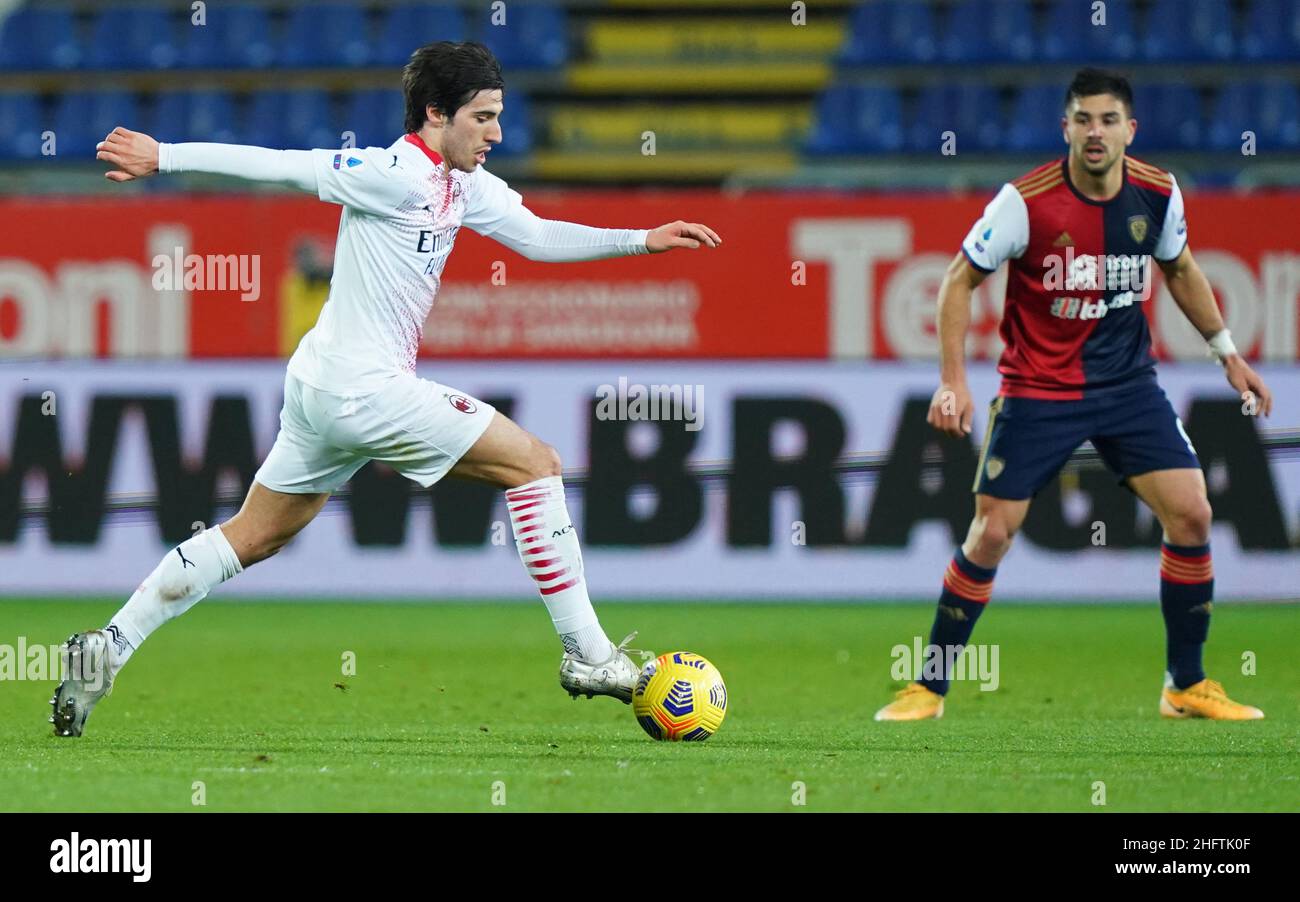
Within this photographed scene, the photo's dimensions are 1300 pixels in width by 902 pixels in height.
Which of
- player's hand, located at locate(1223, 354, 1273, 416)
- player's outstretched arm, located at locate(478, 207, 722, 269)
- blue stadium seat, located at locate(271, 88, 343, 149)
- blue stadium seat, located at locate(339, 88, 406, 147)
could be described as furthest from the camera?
blue stadium seat, located at locate(271, 88, 343, 149)

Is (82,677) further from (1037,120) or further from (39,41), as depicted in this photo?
(39,41)

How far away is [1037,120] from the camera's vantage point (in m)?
14.3

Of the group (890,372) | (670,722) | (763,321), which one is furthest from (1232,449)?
(670,722)

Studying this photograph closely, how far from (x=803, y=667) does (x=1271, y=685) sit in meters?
1.99

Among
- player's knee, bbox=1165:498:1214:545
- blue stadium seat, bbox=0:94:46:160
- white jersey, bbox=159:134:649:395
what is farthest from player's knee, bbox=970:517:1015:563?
blue stadium seat, bbox=0:94:46:160

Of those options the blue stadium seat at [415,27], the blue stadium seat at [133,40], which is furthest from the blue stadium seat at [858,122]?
the blue stadium seat at [133,40]

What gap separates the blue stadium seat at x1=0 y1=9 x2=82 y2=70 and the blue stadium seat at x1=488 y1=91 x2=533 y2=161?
3405 mm

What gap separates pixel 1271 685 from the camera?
834cm

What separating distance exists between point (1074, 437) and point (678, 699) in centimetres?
186

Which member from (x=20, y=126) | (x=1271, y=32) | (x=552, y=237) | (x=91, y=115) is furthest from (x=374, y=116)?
(x=552, y=237)

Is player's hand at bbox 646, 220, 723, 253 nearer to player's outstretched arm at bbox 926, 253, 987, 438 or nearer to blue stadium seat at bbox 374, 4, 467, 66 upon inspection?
player's outstretched arm at bbox 926, 253, 987, 438

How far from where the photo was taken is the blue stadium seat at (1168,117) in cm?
1405

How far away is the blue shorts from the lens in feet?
23.4

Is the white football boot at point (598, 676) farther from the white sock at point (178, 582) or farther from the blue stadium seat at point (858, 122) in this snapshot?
the blue stadium seat at point (858, 122)
